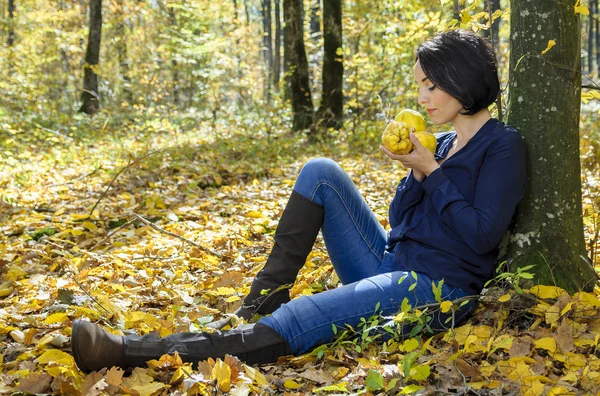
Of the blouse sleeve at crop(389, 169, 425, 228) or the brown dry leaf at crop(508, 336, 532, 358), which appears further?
the blouse sleeve at crop(389, 169, 425, 228)

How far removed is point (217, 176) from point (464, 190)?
4.16 metres

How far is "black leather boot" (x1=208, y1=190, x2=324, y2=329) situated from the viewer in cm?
262

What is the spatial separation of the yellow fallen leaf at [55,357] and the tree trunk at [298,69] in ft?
25.8

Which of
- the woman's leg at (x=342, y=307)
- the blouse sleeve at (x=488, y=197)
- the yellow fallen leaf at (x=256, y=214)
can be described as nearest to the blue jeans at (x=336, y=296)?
the woman's leg at (x=342, y=307)

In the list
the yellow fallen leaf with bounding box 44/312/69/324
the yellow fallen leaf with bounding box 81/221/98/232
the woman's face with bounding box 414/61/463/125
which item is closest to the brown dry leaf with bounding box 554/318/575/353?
the woman's face with bounding box 414/61/463/125

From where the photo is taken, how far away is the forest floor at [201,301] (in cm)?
202

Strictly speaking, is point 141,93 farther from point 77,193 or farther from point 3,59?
point 77,193

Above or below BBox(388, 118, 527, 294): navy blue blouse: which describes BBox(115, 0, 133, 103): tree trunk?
above

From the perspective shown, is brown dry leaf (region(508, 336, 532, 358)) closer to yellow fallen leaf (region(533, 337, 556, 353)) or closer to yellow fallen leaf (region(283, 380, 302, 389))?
yellow fallen leaf (region(533, 337, 556, 353))

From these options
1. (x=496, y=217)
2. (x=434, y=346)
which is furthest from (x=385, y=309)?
(x=496, y=217)

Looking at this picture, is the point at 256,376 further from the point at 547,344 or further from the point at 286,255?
the point at 547,344

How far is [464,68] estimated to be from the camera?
7.55 ft

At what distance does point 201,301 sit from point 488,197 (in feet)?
5.37

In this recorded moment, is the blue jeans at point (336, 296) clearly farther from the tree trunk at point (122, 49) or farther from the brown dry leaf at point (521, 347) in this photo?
the tree trunk at point (122, 49)
